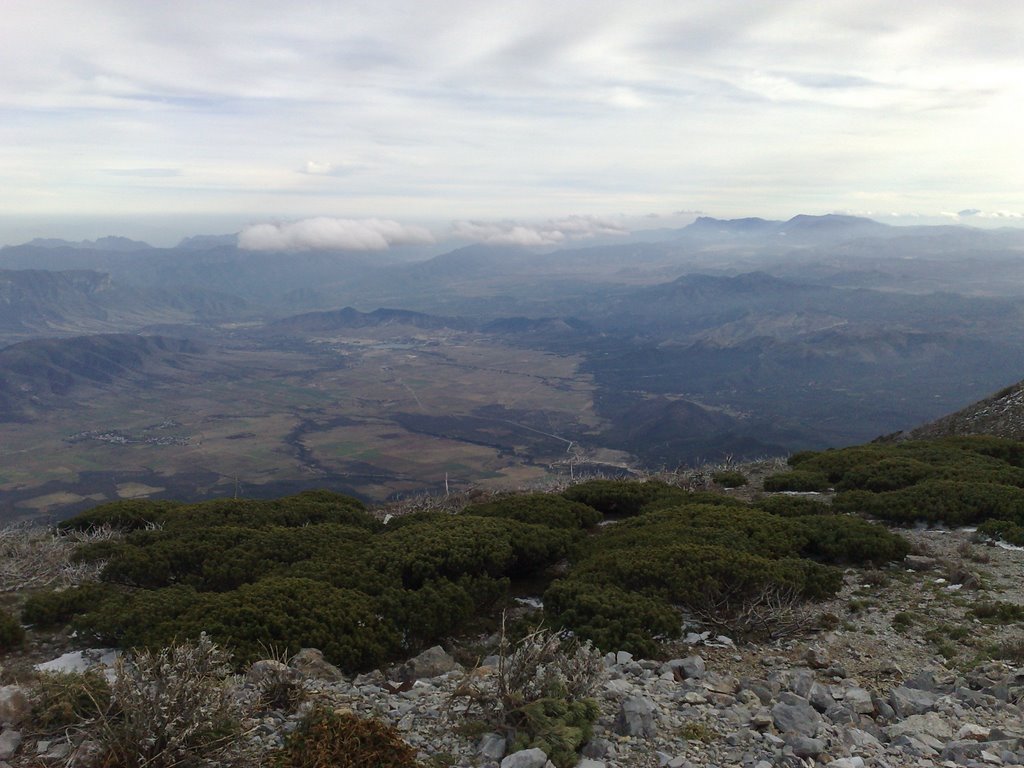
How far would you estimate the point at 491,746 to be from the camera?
6008 mm

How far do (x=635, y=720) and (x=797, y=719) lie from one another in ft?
5.45

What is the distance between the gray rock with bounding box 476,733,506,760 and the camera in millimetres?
5905

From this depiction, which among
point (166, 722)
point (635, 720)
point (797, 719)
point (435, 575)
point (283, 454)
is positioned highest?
point (166, 722)

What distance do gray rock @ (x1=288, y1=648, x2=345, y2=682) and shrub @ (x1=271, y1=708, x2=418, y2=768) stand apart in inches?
71.7

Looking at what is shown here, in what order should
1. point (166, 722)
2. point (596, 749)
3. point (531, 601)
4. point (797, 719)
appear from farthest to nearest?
1. point (531, 601)
2. point (797, 719)
3. point (596, 749)
4. point (166, 722)

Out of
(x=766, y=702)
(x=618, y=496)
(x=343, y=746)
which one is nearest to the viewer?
(x=343, y=746)

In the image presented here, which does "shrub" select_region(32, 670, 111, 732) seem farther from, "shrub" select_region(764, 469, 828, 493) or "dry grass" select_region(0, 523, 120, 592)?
"shrub" select_region(764, 469, 828, 493)

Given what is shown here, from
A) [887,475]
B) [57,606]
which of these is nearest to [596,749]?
[57,606]

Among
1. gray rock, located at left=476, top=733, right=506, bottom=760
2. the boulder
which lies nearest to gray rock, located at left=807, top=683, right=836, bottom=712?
gray rock, located at left=476, top=733, right=506, bottom=760

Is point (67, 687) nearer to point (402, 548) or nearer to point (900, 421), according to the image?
point (402, 548)

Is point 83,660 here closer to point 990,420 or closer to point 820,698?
point 820,698

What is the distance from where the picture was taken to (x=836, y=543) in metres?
13.4

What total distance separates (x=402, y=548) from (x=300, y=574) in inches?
72.2

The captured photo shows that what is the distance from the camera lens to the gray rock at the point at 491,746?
232 inches
